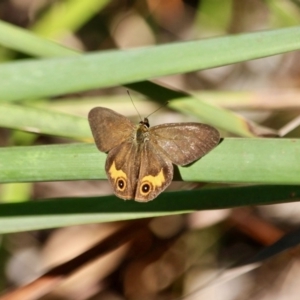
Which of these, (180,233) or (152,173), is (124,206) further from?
(180,233)

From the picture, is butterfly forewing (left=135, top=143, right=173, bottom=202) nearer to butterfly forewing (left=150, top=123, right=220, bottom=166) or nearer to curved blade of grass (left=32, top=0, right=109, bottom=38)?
butterfly forewing (left=150, top=123, right=220, bottom=166)

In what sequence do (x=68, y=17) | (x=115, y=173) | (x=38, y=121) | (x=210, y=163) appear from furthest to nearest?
1. (x=68, y=17)
2. (x=38, y=121)
3. (x=115, y=173)
4. (x=210, y=163)

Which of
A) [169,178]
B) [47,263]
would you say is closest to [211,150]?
[169,178]

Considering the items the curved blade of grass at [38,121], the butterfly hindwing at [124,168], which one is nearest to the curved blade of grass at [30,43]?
the curved blade of grass at [38,121]

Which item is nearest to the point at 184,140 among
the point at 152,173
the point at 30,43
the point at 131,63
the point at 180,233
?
the point at 152,173

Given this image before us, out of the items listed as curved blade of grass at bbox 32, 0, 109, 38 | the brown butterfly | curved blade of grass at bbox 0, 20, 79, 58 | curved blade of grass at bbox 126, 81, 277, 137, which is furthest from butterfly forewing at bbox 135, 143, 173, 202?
curved blade of grass at bbox 32, 0, 109, 38

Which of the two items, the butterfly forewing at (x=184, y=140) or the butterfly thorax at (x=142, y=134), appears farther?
the butterfly thorax at (x=142, y=134)

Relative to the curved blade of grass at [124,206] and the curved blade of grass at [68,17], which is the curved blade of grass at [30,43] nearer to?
the curved blade of grass at [124,206]
